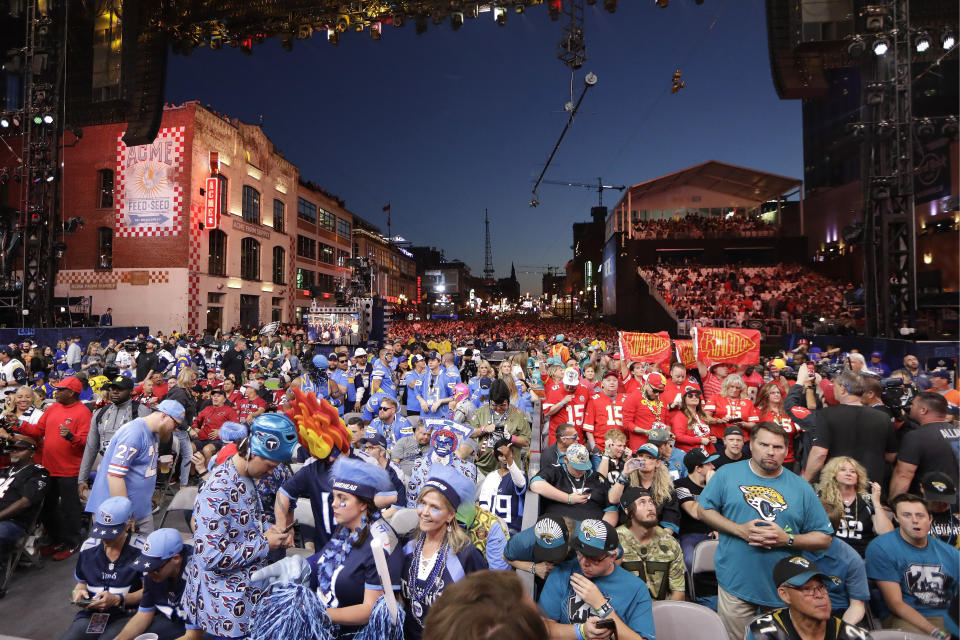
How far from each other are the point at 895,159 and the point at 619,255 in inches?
846

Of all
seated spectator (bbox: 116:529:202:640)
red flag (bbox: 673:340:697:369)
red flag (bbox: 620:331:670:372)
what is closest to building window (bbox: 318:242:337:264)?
red flag (bbox: 620:331:670:372)

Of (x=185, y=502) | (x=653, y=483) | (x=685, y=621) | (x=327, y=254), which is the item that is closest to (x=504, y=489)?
(x=653, y=483)

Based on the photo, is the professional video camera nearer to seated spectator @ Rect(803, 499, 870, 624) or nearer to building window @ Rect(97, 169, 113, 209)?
seated spectator @ Rect(803, 499, 870, 624)

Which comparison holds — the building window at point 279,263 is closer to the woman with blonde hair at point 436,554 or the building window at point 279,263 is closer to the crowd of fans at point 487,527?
the crowd of fans at point 487,527

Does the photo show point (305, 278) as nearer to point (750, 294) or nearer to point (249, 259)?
point (249, 259)

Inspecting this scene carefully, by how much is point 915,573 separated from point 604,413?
3.52m

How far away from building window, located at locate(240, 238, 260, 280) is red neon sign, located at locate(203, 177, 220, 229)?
389 centimetres

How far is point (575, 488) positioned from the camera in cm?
414

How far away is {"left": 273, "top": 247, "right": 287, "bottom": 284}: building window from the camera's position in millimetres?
35469

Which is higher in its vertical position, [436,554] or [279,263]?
[279,263]

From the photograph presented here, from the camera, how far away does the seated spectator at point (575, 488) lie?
3.99 m

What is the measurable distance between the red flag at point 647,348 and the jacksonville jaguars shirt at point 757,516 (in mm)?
7816

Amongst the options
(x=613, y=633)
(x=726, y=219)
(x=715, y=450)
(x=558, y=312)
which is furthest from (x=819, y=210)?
(x=558, y=312)

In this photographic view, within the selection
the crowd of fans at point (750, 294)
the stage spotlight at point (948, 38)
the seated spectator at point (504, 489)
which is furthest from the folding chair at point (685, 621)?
the crowd of fans at point (750, 294)
